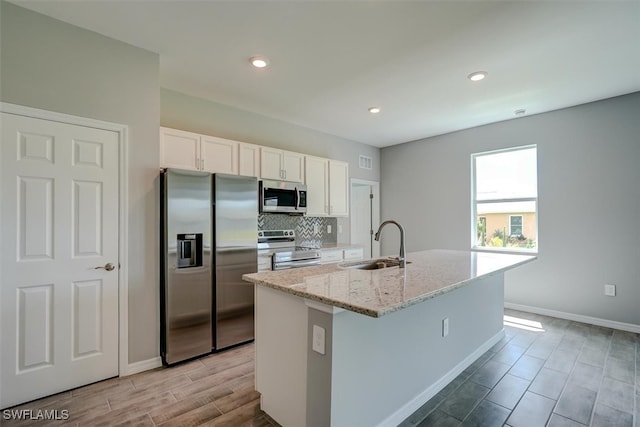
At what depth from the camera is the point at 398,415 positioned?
181 cm

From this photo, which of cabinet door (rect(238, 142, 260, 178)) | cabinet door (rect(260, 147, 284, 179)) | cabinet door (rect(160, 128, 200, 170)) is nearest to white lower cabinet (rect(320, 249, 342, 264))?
cabinet door (rect(260, 147, 284, 179))

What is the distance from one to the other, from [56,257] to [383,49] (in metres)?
2.96

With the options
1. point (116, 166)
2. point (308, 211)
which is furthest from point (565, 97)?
point (116, 166)

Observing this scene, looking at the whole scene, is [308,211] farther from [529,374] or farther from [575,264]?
[575,264]

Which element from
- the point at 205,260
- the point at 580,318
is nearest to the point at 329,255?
the point at 205,260

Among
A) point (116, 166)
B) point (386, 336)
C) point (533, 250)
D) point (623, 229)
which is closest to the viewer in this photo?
point (386, 336)

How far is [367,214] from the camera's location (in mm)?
5852

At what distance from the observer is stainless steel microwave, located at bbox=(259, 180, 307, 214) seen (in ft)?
11.9

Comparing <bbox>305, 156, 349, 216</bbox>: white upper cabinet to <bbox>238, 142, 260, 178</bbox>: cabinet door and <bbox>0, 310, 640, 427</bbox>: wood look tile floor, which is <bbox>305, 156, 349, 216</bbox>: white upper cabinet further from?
<bbox>0, 310, 640, 427</bbox>: wood look tile floor

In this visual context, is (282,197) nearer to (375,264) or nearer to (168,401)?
(375,264)

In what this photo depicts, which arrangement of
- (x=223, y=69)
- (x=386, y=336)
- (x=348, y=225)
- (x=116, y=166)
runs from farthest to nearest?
1. (x=348, y=225)
2. (x=223, y=69)
3. (x=116, y=166)
4. (x=386, y=336)

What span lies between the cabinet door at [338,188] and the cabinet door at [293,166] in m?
0.58

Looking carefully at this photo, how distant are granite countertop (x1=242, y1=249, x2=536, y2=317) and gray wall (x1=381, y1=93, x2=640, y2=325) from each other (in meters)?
2.07

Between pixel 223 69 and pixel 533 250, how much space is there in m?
4.40
